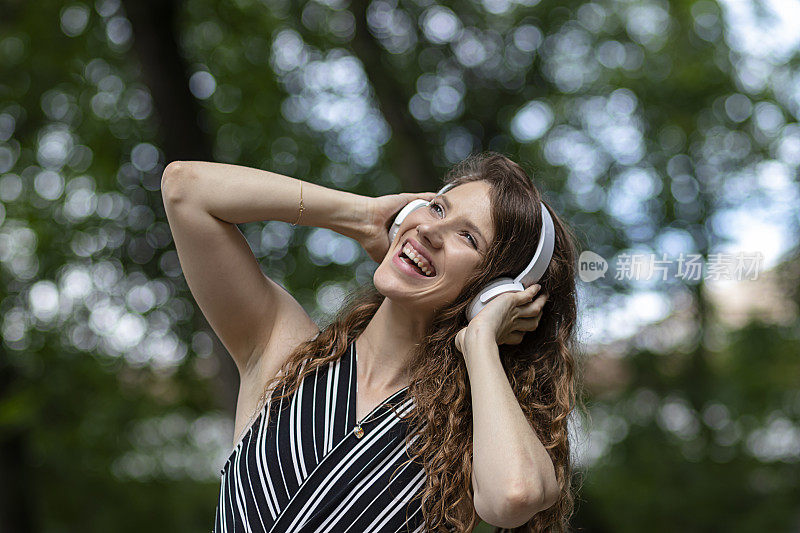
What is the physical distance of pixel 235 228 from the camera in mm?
1796

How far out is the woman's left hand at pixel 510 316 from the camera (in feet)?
5.35

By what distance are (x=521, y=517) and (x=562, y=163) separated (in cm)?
491

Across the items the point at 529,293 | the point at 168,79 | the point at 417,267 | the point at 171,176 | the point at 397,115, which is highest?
the point at 171,176

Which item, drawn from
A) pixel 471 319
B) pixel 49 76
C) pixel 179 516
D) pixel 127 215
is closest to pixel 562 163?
pixel 127 215

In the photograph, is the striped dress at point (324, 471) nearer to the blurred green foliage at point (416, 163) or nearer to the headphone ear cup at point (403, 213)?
the headphone ear cup at point (403, 213)

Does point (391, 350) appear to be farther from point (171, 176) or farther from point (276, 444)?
point (171, 176)

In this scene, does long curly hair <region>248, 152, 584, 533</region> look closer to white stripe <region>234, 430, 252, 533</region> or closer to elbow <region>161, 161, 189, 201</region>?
white stripe <region>234, 430, 252, 533</region>

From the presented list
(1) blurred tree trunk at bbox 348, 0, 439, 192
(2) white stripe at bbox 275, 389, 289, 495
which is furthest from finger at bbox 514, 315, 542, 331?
(1) blurred tree trunk at bbox 348, 0, 439, 192

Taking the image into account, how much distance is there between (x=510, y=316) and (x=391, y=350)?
279 mm

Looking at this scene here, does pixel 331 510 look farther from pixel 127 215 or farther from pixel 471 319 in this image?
pixel 127 215

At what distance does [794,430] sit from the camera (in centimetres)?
614

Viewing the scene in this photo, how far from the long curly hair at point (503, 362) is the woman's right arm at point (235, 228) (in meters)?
0.11

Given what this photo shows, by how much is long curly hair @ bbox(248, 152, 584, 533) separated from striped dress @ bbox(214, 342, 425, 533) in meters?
0.04

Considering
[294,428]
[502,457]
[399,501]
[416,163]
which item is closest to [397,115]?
[416,163]
